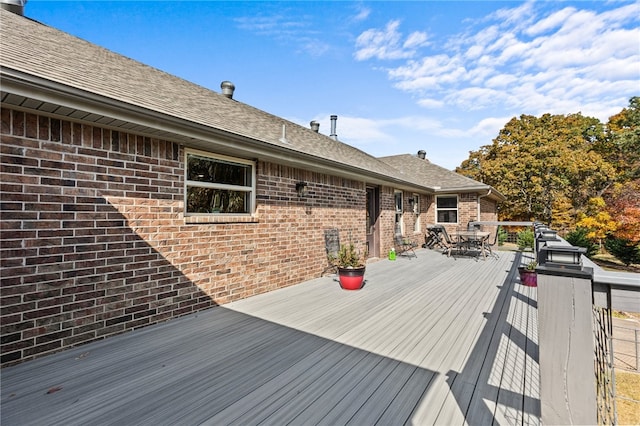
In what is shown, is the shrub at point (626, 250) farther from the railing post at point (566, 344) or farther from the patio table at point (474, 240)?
the railing post at point (566, 344)

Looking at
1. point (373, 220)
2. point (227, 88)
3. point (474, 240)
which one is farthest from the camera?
point (474, 240)

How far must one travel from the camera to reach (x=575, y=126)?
23469 millimetres

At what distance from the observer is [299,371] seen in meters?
2.68

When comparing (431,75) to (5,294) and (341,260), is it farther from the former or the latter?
(5,294)

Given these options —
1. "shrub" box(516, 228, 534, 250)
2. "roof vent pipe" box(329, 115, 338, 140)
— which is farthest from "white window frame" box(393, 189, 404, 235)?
"shrub" box(516, 228, 534, 250)

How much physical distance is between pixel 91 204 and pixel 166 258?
110 centimetres

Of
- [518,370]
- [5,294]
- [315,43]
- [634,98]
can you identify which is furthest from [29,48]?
[634,98]

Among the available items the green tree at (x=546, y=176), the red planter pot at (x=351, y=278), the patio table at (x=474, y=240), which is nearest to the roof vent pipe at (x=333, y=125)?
the patio table at (x=474, y=240)

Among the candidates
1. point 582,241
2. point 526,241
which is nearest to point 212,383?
point 526,241

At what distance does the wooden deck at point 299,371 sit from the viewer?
83.0 inches

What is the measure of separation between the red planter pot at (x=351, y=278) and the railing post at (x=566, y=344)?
155 inches

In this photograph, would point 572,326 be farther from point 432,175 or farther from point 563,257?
point 432,175

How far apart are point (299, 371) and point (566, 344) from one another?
206 cm

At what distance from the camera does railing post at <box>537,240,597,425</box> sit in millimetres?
1403
